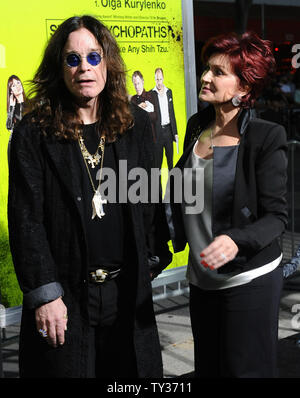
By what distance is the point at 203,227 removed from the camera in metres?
2.45

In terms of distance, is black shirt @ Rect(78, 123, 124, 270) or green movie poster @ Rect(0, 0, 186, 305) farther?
green movie poster @ Rect(0, 0, 186, 305)

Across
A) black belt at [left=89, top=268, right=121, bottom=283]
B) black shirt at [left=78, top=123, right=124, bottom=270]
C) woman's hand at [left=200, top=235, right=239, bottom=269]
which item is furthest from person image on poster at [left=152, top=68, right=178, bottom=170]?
woman's hand at [left=200, top=235, right=239, bottom=269]

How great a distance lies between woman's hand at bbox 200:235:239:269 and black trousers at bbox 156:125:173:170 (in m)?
1.93

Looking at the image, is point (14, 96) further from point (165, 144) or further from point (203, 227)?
point (203, 227)

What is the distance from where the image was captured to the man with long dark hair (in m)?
2.19

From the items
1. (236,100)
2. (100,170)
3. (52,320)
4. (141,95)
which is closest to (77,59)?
(100,170)

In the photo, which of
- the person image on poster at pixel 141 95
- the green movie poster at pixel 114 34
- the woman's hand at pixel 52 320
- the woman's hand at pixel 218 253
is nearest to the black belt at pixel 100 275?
the woman's hand at pixel 52 320

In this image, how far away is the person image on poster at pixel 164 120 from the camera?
3.96 m

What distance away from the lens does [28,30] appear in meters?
3.28

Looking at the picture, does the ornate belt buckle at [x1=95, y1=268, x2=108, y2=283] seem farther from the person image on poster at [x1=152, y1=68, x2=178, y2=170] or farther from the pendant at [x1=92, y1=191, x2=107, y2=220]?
the person image on poster at [x1=152, y1=68, x2=178, y2=170]

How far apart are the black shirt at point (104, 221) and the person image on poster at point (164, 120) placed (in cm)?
170
